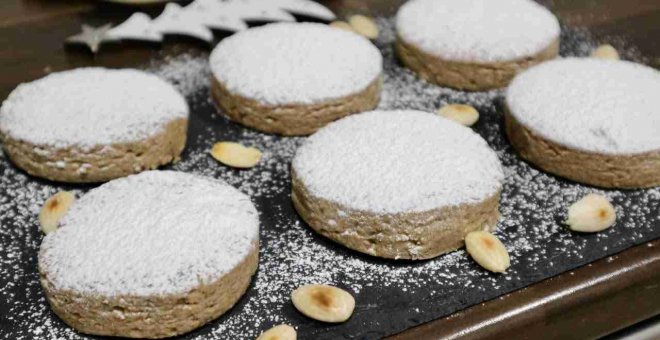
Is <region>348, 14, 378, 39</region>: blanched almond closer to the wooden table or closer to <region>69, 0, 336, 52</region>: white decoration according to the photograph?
<region>69, 0, 336, 52</region>: white decoration

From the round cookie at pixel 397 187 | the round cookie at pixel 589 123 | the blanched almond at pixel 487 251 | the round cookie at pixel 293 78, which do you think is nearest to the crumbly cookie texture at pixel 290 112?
the round cookie at pixel 293 78

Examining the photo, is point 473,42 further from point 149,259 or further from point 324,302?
point 149,259

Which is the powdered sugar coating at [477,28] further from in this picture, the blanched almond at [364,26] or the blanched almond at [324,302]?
the blanched almond at [324,302]

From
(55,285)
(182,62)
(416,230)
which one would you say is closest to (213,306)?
(55,285)

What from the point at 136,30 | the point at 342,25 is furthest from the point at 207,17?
the point at 342,25

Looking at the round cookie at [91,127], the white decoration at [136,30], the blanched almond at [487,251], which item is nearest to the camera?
the blanched almond at [487,251]

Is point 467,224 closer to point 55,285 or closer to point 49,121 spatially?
point 55,285
